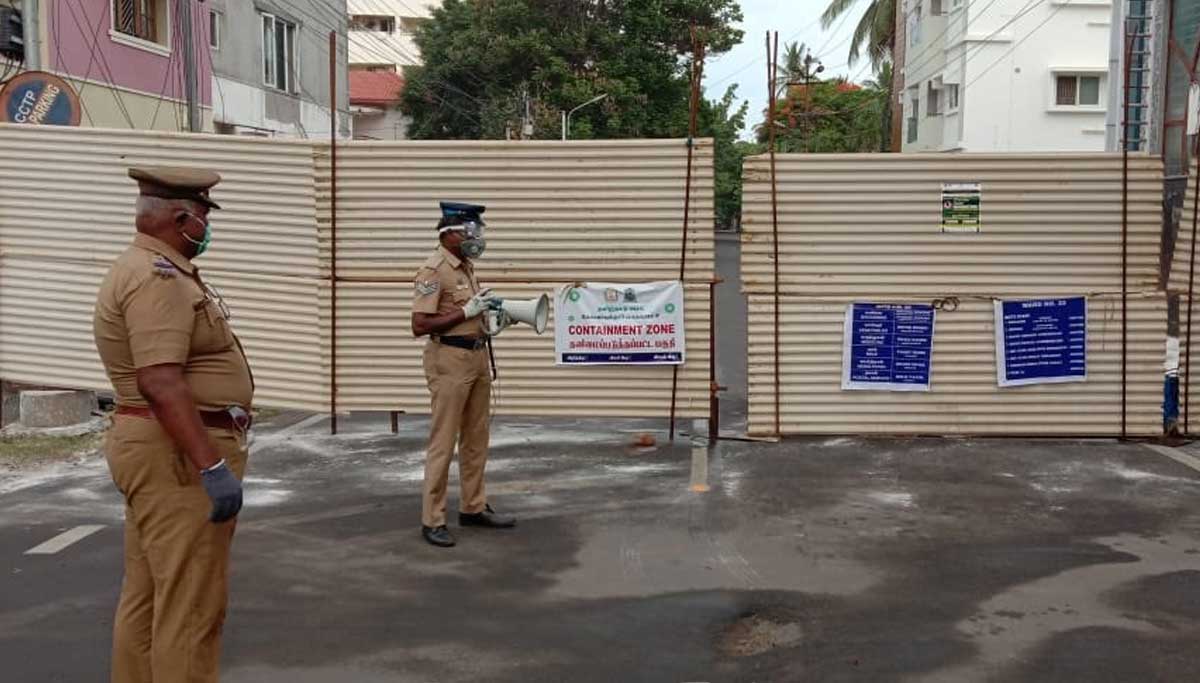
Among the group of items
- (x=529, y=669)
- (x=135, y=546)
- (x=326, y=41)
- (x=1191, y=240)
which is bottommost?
(x=529, y=669)

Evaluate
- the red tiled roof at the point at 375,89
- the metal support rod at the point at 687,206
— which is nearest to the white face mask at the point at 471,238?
the metal support rod at the point at 687,206

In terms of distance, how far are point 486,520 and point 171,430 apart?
10.8ft

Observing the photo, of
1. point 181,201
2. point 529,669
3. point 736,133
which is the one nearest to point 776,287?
point 529,669

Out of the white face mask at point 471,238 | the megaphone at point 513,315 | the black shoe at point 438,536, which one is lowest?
the black shoe at point 438,536

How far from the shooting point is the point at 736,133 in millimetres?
52625

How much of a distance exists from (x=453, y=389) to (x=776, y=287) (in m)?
3.17

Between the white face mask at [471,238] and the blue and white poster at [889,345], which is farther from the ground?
the white face mask at [471,238]

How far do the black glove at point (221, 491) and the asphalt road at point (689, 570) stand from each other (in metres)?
1.15

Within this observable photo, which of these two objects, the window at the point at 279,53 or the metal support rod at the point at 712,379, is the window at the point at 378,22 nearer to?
the window at the point at 279,53

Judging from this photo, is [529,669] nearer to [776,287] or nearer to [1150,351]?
[776,287]

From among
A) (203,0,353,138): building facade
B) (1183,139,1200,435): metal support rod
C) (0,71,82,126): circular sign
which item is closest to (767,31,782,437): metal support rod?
(1183,139,1200,435): metal support rod

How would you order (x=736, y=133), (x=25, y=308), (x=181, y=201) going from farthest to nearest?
(x=736, y=133), (x=25, y=308), (x=181, y=201)

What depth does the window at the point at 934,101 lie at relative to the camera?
36.4 meters

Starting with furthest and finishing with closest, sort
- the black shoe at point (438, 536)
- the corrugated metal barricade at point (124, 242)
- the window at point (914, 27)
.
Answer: the window at point (914, 27)
the corrugated metal barricade at point (124, 242)
the black shoe at point (438, 536)
